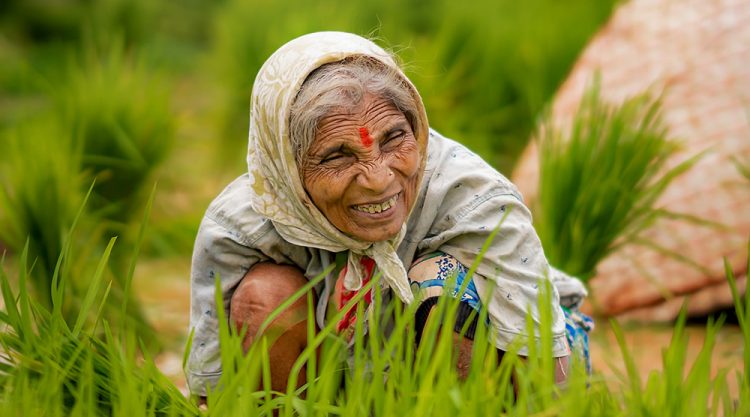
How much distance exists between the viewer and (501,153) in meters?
4.34

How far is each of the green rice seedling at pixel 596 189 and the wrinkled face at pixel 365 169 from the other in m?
0.86

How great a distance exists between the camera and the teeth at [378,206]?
193cm

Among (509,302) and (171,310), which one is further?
(171,310)

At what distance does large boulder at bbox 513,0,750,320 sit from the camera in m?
3.17

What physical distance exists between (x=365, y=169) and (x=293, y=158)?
144mm

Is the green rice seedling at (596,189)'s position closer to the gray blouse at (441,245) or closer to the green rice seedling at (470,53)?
the gray blouse at (441,245)

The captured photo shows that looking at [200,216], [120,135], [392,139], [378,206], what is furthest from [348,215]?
[200,216]

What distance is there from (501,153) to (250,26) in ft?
5.11

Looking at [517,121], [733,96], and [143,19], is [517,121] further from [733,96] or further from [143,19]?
[143,19]

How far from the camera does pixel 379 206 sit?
193cm

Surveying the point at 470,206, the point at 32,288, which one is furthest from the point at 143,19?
the point at 470,206

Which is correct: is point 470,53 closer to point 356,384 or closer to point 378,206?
point 378,206

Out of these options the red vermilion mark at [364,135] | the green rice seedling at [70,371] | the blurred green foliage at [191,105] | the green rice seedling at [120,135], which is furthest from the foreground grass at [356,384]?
the green rice seedling at [120,135]

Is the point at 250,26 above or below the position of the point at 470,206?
above
